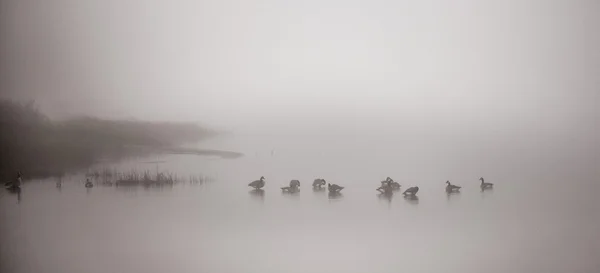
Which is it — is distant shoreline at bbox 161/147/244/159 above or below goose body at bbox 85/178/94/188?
above

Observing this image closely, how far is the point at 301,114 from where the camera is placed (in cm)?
187

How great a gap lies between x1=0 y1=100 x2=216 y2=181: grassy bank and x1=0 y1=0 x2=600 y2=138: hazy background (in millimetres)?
46

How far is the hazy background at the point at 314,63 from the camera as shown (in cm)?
183

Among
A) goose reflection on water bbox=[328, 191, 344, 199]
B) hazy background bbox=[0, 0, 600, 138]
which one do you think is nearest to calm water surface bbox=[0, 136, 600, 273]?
goose reflection on water bbox=[328, 191, 344, 199]

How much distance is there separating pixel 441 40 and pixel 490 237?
81 cm

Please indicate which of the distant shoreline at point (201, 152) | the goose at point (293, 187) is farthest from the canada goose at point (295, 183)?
the distant shoreline at point (201, 152)

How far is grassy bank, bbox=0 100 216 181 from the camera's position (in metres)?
1.80

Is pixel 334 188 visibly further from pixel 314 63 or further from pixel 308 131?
pixel 314 63

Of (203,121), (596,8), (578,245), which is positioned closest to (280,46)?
(203,121)

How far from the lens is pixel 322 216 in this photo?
6.10 feet

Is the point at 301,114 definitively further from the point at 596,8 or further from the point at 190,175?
the point at 596,8

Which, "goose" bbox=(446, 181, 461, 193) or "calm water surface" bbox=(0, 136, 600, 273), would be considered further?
"goose" bbox=(446, 181, 461, 193)

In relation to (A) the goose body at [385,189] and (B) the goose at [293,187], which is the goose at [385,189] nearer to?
(A) the goose body at [385,189]

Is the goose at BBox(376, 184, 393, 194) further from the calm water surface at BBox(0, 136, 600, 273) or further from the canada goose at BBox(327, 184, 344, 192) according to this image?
the canada goose at BBox(327, 184, 344, 192)
